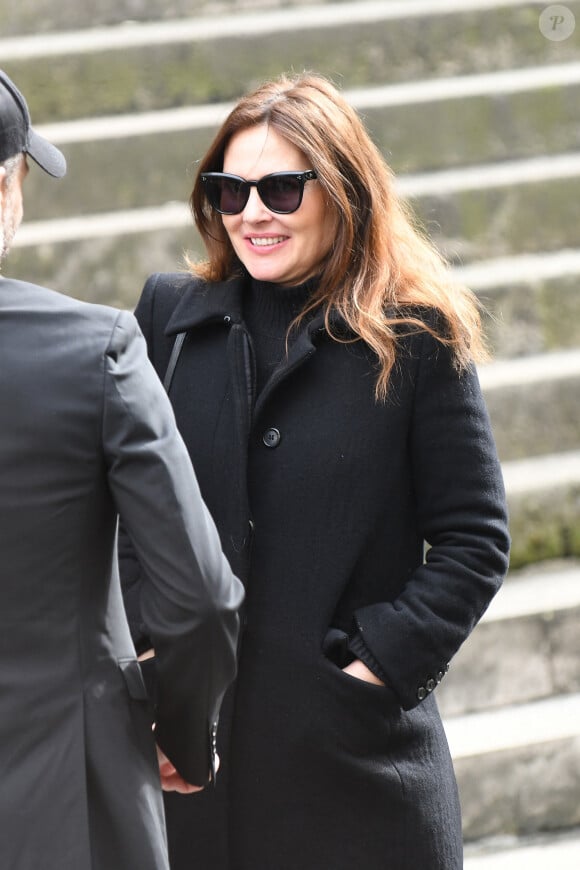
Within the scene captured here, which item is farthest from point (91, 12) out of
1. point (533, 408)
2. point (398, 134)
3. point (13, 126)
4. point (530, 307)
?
point (13, 126)

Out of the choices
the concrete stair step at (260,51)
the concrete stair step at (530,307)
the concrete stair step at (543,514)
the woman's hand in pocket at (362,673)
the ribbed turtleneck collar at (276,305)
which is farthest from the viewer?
the concrete stair step at (260,51)

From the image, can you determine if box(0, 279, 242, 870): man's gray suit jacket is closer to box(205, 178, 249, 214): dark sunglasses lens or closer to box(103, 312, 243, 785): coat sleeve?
box(103, 312, 243, 785): coat sleeve

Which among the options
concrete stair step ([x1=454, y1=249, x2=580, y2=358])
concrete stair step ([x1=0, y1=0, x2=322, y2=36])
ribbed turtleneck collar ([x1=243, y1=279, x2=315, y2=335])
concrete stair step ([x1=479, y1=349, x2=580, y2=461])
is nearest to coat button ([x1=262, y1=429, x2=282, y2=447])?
ribbed turtleneck collar ([x1=243, y1=279, x2=315, y2=335])

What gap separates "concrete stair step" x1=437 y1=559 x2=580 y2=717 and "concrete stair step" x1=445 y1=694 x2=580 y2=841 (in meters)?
0.08

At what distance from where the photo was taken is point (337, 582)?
215cm

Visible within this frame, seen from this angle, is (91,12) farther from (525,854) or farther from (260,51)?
(525,854)

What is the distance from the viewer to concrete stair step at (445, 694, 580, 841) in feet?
11.0

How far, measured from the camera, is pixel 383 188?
229 cm

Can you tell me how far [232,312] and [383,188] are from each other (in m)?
0.34

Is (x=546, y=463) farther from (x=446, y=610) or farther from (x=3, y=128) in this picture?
(x=3, y=128)

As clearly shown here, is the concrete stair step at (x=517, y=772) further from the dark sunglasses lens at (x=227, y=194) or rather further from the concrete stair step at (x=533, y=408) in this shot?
the dark sunglasses lens at (x=227, y=194)

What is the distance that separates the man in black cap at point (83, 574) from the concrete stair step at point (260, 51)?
2882mm

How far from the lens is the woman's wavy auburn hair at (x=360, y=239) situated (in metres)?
2.18

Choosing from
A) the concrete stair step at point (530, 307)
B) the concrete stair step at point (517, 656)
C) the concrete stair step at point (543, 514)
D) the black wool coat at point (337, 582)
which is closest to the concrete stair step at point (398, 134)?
the concrete stair step at point (530, 307)
